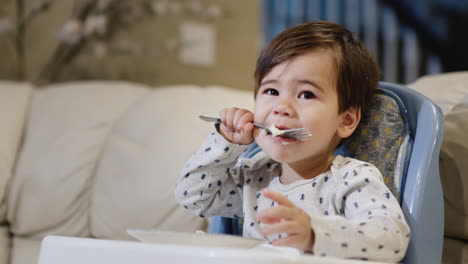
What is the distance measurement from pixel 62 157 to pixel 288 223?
1.27 m

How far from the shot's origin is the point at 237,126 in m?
1.03

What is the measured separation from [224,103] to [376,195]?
907 mm

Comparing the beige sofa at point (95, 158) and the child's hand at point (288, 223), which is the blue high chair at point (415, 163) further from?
→ the beige sofa at point (95, 158)

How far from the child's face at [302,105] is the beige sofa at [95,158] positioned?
0.67 metres

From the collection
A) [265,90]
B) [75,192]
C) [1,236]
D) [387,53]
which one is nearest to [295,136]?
[265,90]

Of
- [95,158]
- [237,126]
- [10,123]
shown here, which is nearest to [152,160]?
[95,158]

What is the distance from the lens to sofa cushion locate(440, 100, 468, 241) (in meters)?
1.16

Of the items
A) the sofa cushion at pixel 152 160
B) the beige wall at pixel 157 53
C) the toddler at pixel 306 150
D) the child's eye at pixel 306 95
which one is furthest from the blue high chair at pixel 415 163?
the beige wall at pixel 157 53

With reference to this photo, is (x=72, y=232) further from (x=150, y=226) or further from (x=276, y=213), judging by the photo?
(x=276, y=213)

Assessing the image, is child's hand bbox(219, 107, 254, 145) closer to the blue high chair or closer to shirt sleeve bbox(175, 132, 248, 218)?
shirt sleeve bbox(175, 132, 248, 218)

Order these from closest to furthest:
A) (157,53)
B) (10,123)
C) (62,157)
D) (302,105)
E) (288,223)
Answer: (288,223) < (302,105) < (62,157) < (10,123) < (157,53)

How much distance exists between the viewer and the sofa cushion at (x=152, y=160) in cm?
166

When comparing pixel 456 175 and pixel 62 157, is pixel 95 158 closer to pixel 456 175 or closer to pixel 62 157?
pixel 62 157

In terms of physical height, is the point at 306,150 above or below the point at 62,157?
above
